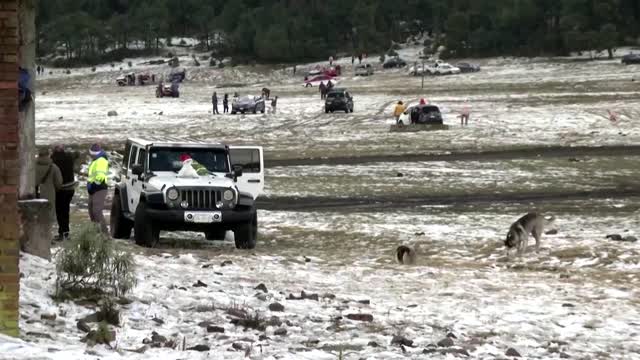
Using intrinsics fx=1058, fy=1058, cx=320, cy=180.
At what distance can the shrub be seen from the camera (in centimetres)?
1126

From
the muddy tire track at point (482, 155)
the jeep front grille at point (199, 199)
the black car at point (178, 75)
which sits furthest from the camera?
the black car at point (178, 75)

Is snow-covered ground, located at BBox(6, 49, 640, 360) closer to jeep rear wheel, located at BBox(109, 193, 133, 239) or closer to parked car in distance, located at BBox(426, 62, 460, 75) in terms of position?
jeep rear wheel, located at BBox(109, 193, 133, 239)

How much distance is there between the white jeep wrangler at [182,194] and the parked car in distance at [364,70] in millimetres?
79208

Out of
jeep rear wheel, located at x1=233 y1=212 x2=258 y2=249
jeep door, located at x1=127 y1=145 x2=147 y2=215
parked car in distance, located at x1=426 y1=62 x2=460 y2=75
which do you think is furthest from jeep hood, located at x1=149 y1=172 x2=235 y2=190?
parked car in distance, located at x1=426 y1=62 x2=460 y2=75

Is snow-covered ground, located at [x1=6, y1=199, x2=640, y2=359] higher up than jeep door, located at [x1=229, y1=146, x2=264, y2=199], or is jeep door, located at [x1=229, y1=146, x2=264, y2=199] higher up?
jeep door, located at [x1=229, y1=146, x2=264, y2=199]

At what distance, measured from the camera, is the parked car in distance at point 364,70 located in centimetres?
9780

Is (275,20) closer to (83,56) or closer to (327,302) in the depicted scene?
(83,56)

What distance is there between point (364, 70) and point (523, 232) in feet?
275

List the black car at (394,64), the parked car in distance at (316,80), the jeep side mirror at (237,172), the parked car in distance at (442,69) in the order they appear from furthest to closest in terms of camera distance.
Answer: the black car at (394,64) < the parked car in distance at (442,69) < the parked car in distance at (316,80) < the jeep side mirror at (237,172)

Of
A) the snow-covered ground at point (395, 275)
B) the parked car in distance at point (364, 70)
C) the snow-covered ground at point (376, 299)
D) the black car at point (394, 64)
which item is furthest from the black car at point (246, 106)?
the black car at point (394, 64)

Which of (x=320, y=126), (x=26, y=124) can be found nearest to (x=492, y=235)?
(x=26, y=124)

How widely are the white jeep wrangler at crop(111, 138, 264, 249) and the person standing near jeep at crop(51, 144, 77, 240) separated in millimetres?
950

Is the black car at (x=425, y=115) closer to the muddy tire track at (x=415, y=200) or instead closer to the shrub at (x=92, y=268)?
the muddy tire track at (x=415, y=200)

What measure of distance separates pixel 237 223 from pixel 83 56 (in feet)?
375
